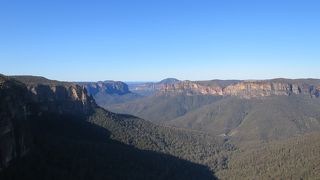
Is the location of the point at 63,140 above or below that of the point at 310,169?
above

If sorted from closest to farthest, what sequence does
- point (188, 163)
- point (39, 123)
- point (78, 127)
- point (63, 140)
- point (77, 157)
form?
point (77, 157)
point (63, 140)
point (39, 123)
point (78, 127)
point (188, 163)

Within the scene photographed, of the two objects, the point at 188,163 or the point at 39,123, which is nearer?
the point at 39,123

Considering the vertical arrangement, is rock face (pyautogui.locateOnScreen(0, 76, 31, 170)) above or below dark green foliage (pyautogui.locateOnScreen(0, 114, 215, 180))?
above

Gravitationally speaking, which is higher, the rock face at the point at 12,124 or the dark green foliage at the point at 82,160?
the rock face at the point at 12,124

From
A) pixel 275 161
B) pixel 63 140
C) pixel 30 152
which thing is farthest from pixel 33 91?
pixel 275 161

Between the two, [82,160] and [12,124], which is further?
[82,160]

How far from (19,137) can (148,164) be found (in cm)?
5838

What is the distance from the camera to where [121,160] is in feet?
499

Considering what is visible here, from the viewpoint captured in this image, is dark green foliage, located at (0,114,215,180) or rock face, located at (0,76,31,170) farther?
dark green foliage, located at (0,114,215,180)

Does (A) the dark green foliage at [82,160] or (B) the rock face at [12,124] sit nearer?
(B) the rock face at [12,124]

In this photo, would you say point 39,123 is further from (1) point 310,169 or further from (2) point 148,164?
(1) point 310,169

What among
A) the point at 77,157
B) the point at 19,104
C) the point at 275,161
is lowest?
the point at 275,161

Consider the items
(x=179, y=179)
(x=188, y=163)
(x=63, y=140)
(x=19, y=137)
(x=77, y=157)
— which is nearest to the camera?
(x=19, y=137)

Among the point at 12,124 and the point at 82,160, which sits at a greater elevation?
the point at 12,124
